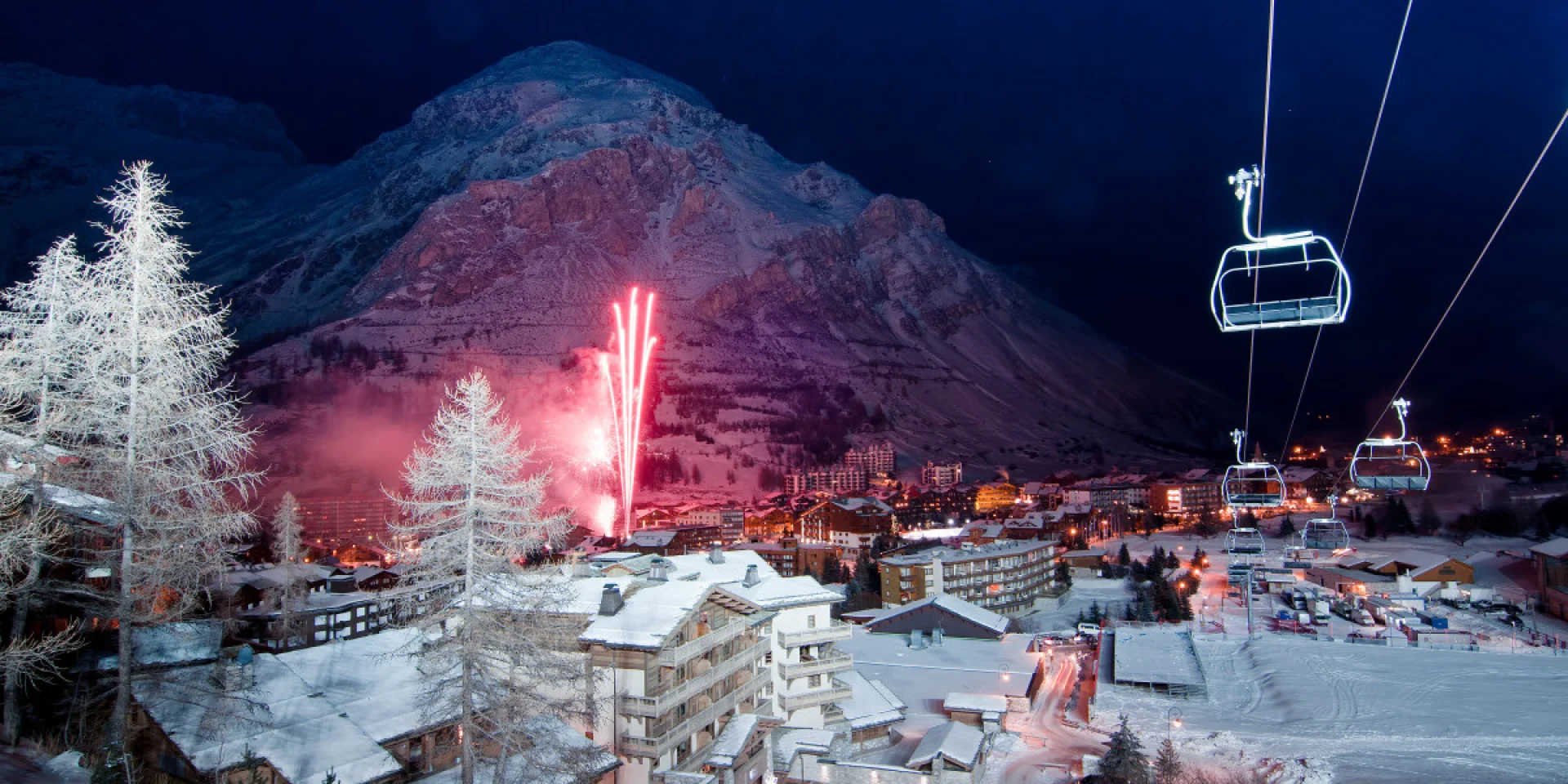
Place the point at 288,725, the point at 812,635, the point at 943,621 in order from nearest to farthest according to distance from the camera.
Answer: the point at 288,725
the point at 812,635
the point at 943,621

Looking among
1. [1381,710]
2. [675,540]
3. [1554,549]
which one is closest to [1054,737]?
[1381,710]

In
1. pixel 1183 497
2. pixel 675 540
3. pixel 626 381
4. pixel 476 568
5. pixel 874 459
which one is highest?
pixel 626 381

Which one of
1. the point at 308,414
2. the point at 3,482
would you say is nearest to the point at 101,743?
the point at 3,482

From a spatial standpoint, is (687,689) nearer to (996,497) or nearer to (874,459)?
(996,497)

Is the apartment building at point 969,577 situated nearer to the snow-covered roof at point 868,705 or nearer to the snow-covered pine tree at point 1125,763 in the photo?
the snow-covered roof at point 868,705

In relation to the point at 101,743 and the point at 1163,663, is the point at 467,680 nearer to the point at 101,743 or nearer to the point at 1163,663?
the point at 101,743

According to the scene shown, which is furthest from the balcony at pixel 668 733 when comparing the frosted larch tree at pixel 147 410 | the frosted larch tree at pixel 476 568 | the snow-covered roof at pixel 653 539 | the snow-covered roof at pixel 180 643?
the snow-covered roof at pixel 653 539
